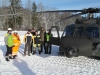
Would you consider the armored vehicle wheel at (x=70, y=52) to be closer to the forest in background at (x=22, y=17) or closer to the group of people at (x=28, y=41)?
the group of people at (x=28, y=41)

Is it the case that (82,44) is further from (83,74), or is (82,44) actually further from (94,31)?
(83,74)

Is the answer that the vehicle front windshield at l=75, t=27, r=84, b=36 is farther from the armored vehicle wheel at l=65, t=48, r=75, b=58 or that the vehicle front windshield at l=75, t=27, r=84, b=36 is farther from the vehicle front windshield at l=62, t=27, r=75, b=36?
the armored vehicle wheel at l=65, t=48, r=75, b=58

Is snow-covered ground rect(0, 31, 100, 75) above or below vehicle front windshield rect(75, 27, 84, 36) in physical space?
below

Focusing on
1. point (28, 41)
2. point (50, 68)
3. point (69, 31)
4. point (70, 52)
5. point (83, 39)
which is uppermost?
point (69, 31)

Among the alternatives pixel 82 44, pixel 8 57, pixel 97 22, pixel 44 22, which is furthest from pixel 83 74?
pixel 44 22

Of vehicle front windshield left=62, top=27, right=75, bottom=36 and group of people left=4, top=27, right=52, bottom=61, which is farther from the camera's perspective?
vehicle front windshield left=62, top=27, right=75, bottom=36

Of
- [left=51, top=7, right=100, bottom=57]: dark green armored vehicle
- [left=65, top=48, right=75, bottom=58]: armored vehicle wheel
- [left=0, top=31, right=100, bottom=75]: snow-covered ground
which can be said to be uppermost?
[left=51, top=7, right=100, bottom=57]: dark green armored vehicle

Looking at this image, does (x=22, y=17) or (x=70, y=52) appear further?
(x=22, y=17)

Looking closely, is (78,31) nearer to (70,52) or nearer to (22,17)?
(70,52)

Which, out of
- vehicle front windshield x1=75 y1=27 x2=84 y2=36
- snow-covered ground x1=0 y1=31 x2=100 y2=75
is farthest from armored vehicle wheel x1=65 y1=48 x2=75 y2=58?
vehicle front windshield x1=75 y1=27 x2=84 y2=36

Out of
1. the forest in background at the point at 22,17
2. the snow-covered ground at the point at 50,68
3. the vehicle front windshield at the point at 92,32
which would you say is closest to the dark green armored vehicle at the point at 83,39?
the vehicle front windshield at the point at 92,32

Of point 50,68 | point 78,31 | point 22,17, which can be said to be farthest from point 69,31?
point 22,17

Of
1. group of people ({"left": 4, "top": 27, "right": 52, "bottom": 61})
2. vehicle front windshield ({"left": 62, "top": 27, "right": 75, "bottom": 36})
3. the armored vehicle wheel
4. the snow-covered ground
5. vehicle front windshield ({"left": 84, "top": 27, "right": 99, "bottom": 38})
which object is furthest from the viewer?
vehicle front windshield ({"left": 62, "top": 27, "right": 75, "bottom": 36})

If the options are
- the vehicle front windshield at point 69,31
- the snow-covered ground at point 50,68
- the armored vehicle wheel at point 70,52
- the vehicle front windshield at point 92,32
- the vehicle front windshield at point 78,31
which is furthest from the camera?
the vehicle front windshield at point 69,31
